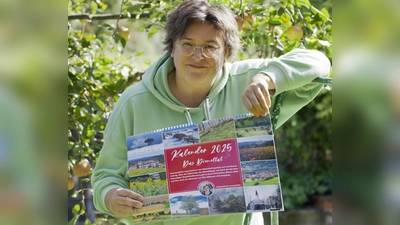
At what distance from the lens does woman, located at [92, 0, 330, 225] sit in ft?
4.79

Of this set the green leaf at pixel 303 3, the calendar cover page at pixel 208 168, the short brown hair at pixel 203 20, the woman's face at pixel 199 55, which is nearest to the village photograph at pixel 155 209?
the calendar cover page at pixel 208 168

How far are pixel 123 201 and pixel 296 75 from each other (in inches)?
20.5

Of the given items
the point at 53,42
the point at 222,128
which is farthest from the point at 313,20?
the point at 53,42

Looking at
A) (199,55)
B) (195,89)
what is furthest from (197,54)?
(195,89)

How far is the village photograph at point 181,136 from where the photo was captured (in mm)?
1288

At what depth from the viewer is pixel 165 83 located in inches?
61.4

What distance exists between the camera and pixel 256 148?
1.26 m

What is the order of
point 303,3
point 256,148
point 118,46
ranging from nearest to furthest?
point 256,148, point 303,3, point 118,46

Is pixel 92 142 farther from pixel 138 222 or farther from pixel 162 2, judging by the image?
pixel 138 222

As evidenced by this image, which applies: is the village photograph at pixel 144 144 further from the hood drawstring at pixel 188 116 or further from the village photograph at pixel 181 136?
the hood drawstring at pixel 188 116

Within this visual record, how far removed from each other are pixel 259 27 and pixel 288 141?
10.7 feet

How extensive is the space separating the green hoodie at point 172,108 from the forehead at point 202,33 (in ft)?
0.35

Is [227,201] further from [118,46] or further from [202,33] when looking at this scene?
[118,46]

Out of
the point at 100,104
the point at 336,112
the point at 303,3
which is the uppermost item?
the point at 303,3
